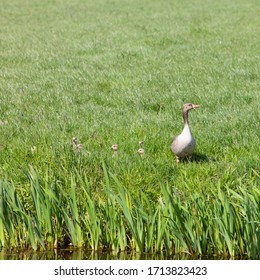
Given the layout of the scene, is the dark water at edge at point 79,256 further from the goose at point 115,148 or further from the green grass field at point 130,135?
the goose at point 115,148

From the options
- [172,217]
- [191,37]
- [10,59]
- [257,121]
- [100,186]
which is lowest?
[172,217]

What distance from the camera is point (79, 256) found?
18.2 ft

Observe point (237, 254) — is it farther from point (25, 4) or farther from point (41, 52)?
point (25, 4)

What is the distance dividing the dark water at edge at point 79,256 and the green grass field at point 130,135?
6 cm

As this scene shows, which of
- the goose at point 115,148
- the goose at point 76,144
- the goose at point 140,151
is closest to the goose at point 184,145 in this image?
the goose at point 140,151

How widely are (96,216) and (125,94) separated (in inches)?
201

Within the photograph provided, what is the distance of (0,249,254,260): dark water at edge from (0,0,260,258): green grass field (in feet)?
0.20

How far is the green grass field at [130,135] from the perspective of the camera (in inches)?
212

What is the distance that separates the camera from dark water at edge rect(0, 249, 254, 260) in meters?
Answer: 5.36

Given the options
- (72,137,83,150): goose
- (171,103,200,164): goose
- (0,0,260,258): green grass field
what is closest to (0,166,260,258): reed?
(0,0,260,258): green grass field

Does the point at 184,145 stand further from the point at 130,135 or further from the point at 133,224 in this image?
the point at 133,224

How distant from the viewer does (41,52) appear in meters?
14.7
